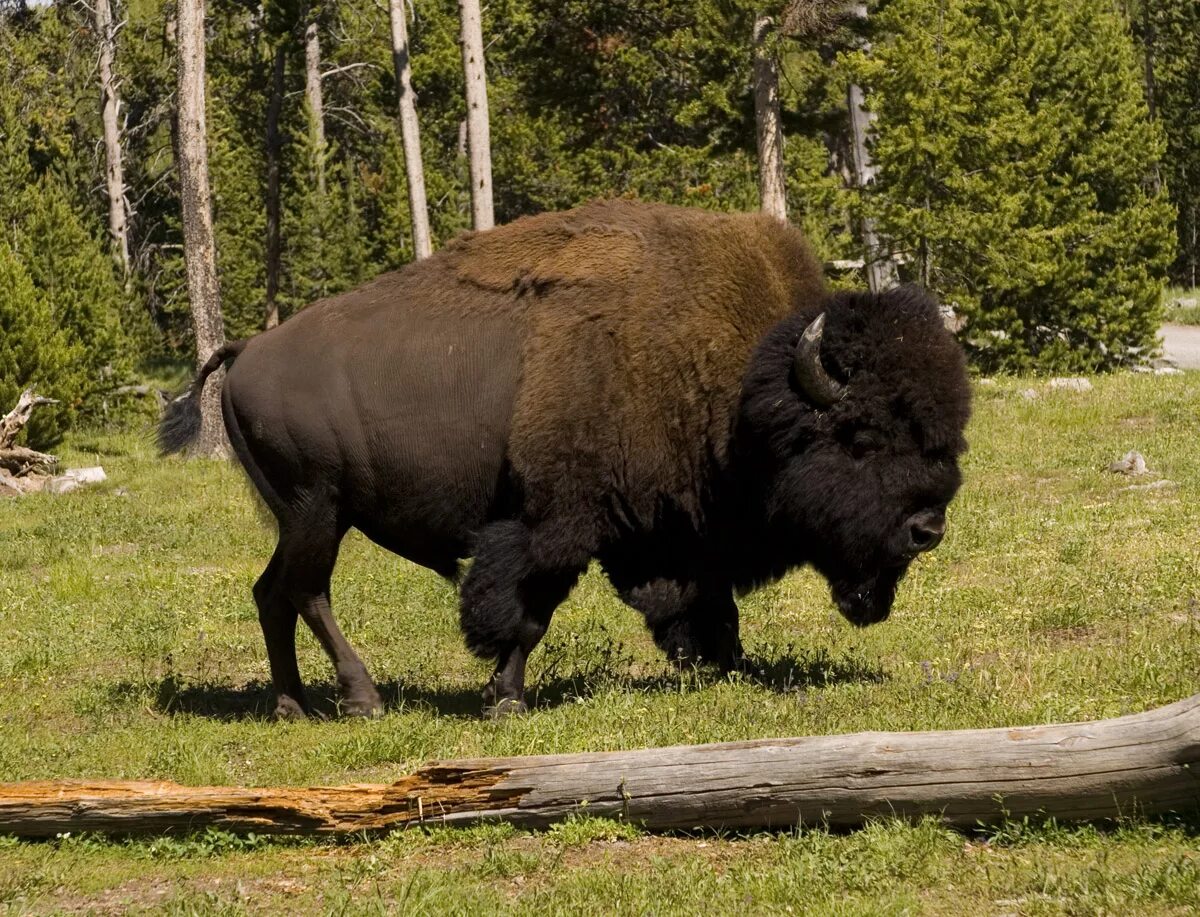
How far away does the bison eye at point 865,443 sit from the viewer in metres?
8.04

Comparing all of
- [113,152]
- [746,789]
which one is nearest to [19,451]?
[746,789]

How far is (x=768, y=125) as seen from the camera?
24422 millimetres

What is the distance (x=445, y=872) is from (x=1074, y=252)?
24461 mm

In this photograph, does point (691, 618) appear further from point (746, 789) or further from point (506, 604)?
point (746, 789)

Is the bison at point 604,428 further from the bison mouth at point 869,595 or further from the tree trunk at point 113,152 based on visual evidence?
the tree trunk at point 113,152

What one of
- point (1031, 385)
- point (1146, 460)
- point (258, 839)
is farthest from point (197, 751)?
point (1031, 385)

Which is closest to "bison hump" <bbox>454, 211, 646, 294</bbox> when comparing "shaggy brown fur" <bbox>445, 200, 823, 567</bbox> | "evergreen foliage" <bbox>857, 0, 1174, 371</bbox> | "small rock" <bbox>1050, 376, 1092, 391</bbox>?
"shaggy brown fur" <bbox>445, 200, 823, 567</bbox>

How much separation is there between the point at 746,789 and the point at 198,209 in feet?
63.0

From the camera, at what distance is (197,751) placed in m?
7.74

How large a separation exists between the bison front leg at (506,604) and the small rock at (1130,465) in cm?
869

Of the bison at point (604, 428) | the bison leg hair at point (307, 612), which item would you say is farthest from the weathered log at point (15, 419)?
the bison leg hair at point (307, 612)

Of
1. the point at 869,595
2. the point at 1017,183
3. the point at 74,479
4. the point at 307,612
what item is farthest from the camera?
the point at 1017,183

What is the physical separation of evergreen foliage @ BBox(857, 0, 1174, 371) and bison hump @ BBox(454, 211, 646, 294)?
15834mm

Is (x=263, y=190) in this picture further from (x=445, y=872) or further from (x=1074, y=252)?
(x=445, y=872)
